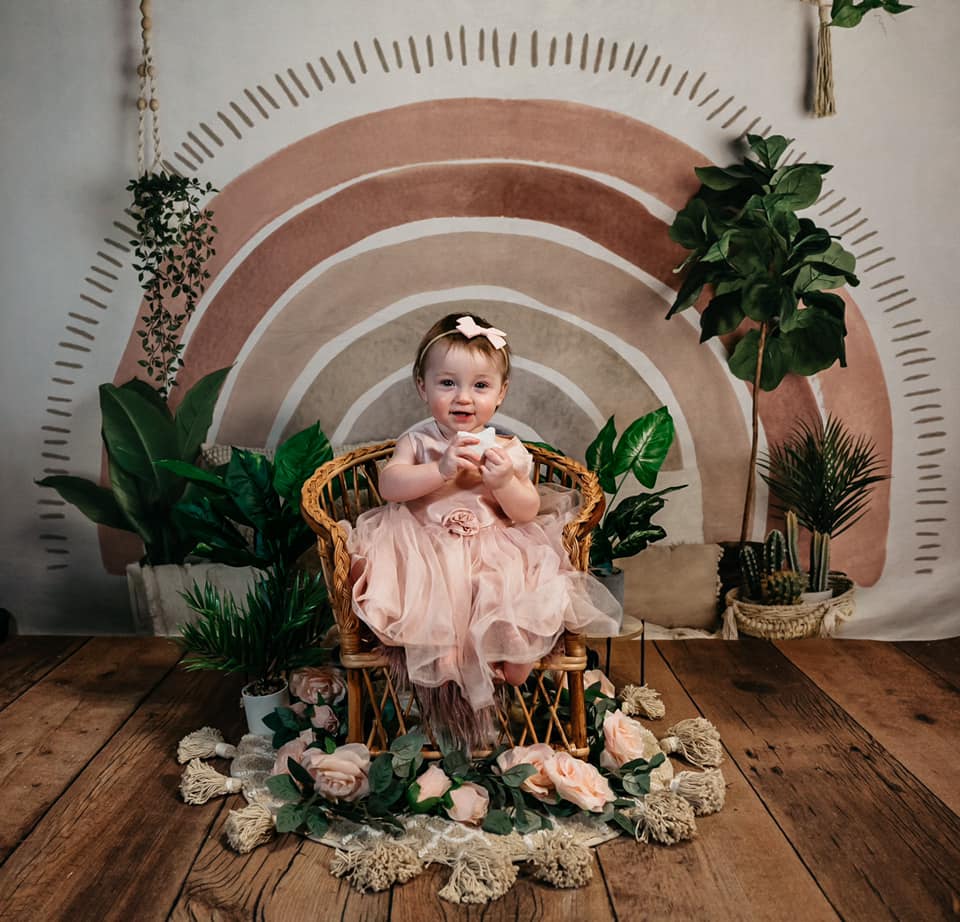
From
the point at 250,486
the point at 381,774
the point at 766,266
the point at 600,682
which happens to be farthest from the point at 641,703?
the point at 766,266

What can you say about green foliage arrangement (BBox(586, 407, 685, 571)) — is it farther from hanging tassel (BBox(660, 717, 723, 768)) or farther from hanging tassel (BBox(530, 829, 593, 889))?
hanging tassel (BBox(530, 829, 593, 889))

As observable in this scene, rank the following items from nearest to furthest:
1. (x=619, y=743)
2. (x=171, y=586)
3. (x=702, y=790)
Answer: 1. (x=702, y=790)
2. (x=619, y=743)
3. (x=171, y=586)

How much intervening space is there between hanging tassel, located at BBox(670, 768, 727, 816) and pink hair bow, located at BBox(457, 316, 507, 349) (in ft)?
3.36

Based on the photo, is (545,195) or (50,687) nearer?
(50,687)

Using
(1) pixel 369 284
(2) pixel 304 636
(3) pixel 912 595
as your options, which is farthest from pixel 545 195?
(3) pixel 912 595

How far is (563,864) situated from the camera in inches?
61.0

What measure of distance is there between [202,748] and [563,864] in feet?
3.00

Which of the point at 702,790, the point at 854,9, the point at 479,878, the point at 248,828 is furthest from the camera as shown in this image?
the point at 854,9

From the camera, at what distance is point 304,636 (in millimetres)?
2174

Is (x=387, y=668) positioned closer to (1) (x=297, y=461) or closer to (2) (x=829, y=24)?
(1) (x=297, y=461)

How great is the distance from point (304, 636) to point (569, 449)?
3.44 ft

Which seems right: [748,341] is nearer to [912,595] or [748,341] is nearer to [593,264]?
[593,264]

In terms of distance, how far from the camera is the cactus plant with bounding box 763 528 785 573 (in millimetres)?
2658

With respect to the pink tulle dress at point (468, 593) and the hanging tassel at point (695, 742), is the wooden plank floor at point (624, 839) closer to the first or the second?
the hanging tassel at point (695, 742)
